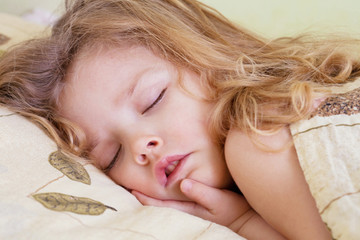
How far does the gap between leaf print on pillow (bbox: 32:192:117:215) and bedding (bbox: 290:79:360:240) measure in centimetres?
30

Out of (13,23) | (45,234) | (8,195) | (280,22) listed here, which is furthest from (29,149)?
(280,22)

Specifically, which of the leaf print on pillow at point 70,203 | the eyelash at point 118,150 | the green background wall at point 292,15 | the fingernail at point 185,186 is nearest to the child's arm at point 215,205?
the fingernail at point 185,186

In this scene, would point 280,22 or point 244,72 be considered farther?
point 280,22

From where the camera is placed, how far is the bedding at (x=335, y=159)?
58cm

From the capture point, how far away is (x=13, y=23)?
154cm

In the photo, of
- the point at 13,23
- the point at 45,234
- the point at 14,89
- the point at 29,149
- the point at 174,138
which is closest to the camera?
the point at 45,234

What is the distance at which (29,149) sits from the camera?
752 mm

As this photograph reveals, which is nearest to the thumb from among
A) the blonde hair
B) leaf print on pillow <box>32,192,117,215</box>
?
the blonde hair

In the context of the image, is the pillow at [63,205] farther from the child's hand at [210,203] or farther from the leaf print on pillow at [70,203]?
the child's hand at [210,203]

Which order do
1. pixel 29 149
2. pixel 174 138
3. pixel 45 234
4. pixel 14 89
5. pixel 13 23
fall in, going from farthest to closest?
1. pixel 13 23
2. pixel 14 89
3. pixel 174 138
4. pixel 29 149
5. pixel 45 234

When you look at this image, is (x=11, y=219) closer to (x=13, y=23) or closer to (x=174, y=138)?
(x=174, y=138)

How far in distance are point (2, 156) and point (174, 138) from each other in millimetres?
316

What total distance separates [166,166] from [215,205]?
0.12 m

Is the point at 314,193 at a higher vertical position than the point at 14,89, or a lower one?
higher
